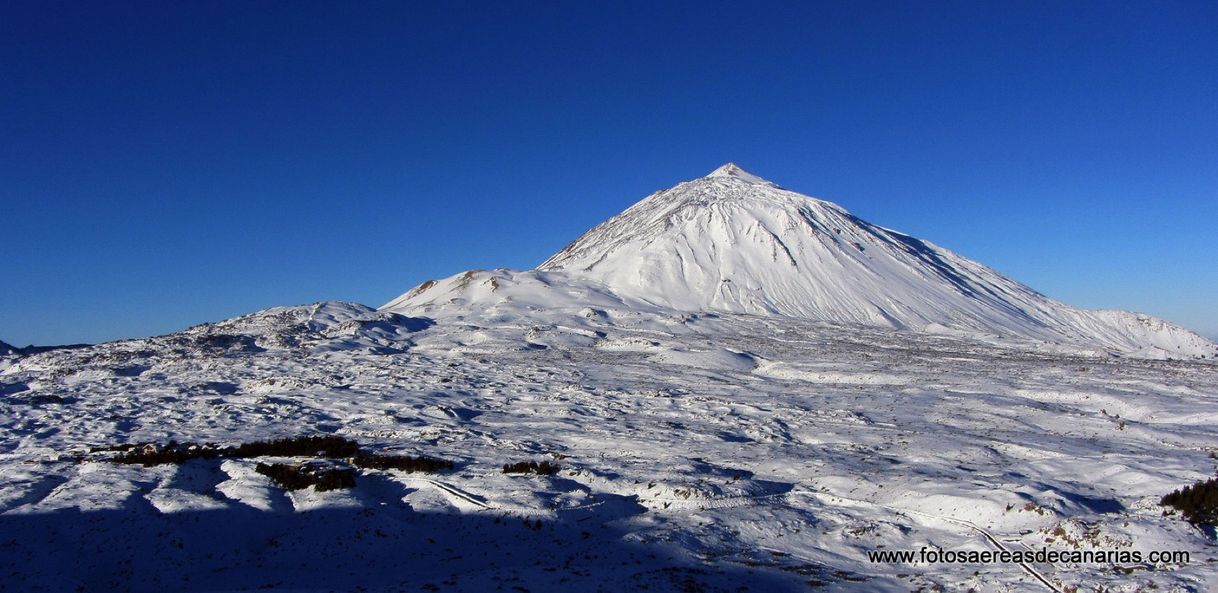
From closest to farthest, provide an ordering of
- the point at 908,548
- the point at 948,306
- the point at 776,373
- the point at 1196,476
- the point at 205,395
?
the point at 908,548 → the point at 1196,476 → the point at 205,395 → the point at 776,373 → the point at 948,306

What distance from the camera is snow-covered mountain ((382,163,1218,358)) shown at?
82750mm

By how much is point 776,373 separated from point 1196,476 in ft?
81.0

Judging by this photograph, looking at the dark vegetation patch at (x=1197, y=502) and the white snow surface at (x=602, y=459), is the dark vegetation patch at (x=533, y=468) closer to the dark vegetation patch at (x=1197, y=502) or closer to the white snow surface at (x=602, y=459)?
the white snow surface at (x=602, y=459)

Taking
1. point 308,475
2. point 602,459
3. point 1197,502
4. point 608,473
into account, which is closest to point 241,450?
point 308,475

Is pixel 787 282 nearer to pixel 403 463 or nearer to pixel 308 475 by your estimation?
pixel 403 463

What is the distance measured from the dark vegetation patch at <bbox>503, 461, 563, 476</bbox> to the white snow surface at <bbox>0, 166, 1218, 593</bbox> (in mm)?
522

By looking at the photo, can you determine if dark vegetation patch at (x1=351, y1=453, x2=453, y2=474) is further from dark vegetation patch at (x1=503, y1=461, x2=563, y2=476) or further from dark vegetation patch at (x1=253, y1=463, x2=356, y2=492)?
dark vegetation patch at (x1=503, y1=461, x2=563, y2=476)

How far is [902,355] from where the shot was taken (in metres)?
50.8

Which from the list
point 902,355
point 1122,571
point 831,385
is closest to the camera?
point 1122,571

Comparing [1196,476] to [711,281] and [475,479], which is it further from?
[711,281]

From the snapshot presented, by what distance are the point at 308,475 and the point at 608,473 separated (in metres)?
8.68

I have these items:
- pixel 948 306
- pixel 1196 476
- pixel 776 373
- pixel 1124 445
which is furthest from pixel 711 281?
pixel 1196 476

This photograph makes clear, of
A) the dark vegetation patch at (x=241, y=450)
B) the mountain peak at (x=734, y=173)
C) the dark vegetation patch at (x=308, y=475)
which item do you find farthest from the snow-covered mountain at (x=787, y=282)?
the dark vegetation patch at (x=308, y=475)

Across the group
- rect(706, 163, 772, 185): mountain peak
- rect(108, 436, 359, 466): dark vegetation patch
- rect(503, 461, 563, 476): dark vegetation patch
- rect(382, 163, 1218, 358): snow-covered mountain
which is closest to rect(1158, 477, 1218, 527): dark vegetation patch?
rect(503, 461, 563, 476): dark vegetation patch
